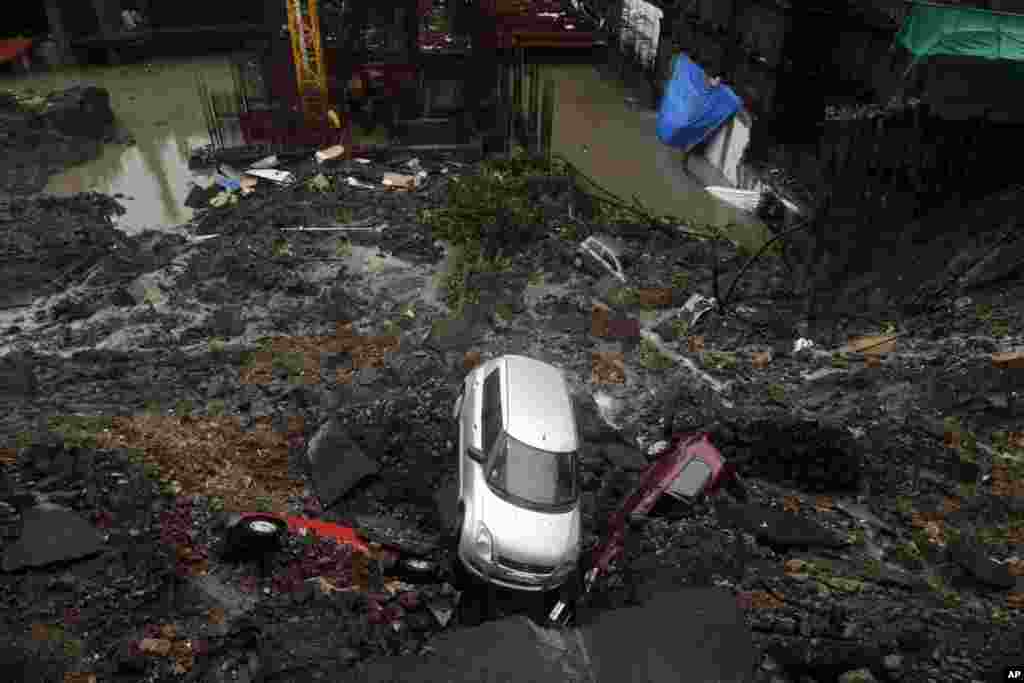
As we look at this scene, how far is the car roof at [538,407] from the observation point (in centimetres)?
785

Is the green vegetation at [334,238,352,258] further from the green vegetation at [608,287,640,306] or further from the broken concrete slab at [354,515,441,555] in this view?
the broken concrete slab at [354,515,441,555]

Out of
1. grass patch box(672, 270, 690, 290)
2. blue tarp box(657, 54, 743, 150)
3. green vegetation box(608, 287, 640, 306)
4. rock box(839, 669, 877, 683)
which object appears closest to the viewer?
rock box(839, 669, 877, 683)

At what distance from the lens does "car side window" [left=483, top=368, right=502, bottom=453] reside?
7.88 meters

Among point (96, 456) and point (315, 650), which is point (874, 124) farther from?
point (96, 456)

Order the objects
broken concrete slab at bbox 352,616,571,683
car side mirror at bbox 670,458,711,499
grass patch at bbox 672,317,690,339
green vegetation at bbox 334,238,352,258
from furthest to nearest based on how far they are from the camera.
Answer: green vegetation at bbox 334,238,352,258
grass patch at bbox 672,317,690,339
car side mirror at bbox 670,458,711,499
broken concrete slab at bbox 352,616,571,683

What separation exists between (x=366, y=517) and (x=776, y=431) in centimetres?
548

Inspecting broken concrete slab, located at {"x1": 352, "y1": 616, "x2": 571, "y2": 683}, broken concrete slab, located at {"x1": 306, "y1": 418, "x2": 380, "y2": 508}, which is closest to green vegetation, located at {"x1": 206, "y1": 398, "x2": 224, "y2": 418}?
broken concrete slab, located at {"x1": 306, "y1": 418, "x2": 380, "y2": 508}

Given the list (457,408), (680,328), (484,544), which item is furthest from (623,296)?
(484,544)

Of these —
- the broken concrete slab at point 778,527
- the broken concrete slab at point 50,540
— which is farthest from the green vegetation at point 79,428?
the broken concrete slab at point 778,527

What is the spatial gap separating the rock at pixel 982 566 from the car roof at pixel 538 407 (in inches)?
171

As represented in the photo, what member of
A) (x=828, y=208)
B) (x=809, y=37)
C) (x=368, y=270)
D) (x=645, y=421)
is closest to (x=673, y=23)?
(x=809, y=37)

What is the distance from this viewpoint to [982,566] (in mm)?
7379

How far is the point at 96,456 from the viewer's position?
787cm

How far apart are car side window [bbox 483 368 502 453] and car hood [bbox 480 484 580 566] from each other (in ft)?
2.16
